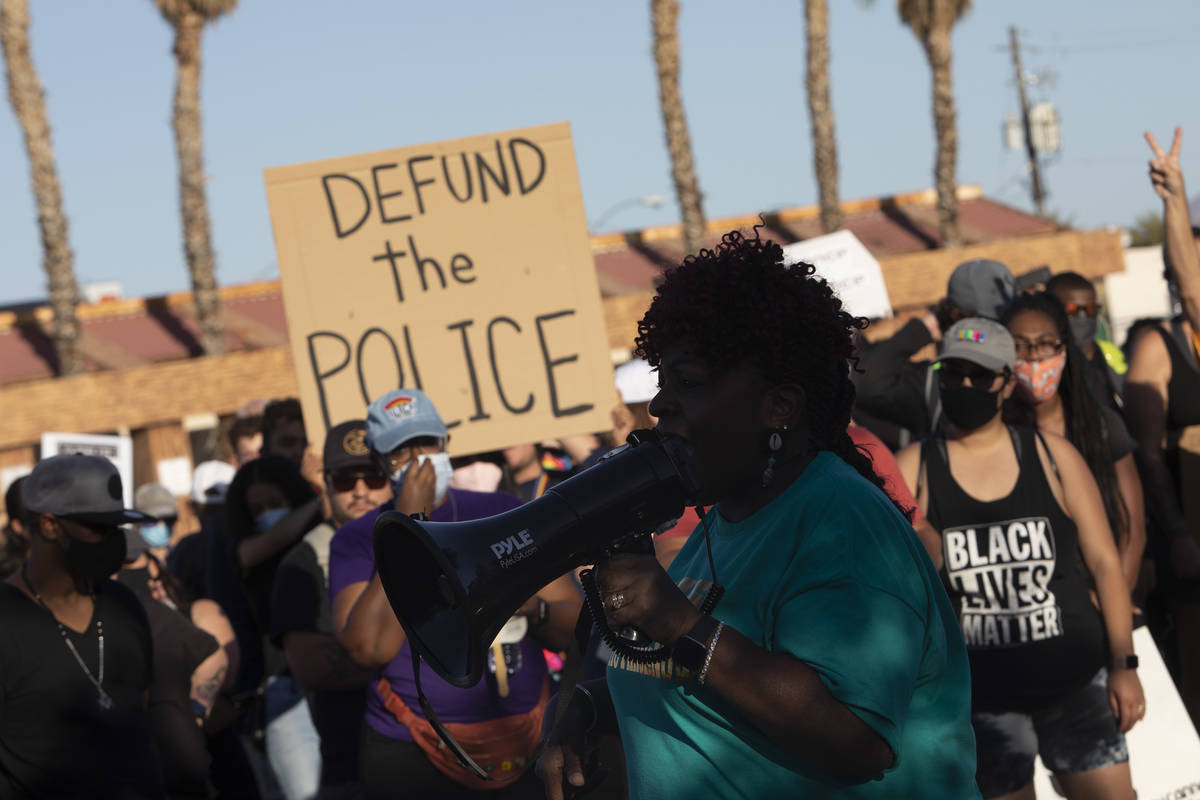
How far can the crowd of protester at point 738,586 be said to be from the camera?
194 centimetres

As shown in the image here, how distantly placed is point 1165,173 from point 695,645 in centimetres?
385

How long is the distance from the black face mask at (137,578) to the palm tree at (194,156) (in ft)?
54.7

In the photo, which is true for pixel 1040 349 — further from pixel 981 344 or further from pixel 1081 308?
pixel 1081 308

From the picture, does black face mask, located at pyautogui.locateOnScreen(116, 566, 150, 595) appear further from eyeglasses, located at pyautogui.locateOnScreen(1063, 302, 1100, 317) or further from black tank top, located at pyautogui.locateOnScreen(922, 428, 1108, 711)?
eyeglasses, located at pyautogui.locateOnScreen(1063, 302, 1100, 317)

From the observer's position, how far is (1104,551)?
4.09 metres

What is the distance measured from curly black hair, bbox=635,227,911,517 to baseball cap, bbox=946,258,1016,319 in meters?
3.10

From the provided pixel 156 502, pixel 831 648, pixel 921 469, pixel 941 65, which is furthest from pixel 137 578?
pixel 941 65

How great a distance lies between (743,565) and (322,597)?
297cm

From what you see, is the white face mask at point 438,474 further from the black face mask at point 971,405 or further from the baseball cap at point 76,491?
the black face mask at point 971,405

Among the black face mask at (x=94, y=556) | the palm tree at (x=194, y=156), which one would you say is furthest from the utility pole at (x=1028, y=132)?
the black face mask at (x=94, y=556)

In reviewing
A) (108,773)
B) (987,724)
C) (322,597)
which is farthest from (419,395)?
(987,724)

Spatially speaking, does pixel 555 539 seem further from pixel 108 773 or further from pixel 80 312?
pixel 80 312

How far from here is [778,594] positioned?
1.95 metres

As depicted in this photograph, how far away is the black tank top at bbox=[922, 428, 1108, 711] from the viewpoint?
4.01 meters
